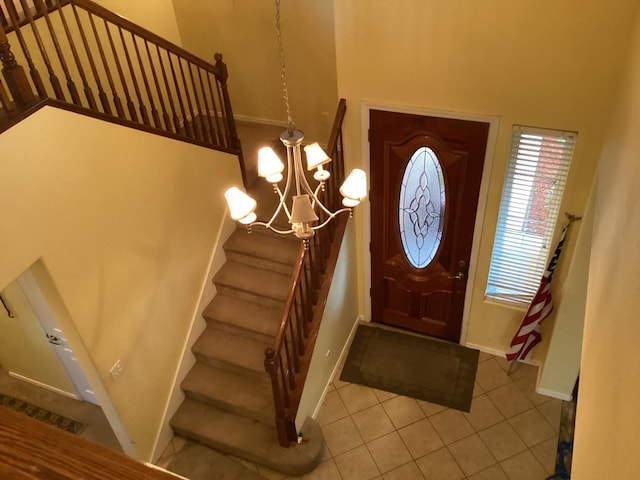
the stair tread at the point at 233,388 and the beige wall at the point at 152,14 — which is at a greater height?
the beige wall at the point at 152,14

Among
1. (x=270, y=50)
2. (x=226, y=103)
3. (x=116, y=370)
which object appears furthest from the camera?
(x=270, y=50)

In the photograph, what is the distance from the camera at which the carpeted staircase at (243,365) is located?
15.4ft

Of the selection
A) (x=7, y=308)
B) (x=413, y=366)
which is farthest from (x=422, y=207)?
(x=7, y=308)

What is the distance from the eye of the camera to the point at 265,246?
5.22 metres

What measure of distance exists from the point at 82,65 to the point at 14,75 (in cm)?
167

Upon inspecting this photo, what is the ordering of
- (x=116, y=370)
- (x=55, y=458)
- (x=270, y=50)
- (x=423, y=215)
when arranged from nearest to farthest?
1. (x=55, y=458)
2. (x=116, y=370)
3. (x=423, y=215)
4. (x=270, y=50)

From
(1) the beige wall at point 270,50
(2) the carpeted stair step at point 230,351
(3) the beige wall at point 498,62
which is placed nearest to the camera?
(3) the beige wall at point 498,62

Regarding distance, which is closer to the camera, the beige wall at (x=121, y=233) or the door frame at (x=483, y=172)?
the beige wall at (x=121, y=233)

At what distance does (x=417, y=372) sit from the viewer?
17.6ft

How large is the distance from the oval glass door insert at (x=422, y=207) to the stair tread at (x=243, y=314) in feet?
4.51

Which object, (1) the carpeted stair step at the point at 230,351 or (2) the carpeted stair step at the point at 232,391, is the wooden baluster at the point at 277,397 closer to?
(2) the carpeted stair step at the point at 232,391

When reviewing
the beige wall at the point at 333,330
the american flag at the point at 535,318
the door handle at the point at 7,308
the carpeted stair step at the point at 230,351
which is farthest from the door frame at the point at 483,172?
the door handle at the point at 7,308

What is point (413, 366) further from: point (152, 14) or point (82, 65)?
point (152, 14)

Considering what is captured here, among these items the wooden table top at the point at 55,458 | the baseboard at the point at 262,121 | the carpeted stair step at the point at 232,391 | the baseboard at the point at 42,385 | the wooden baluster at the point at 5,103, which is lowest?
the baseboard at the point at 42,385
